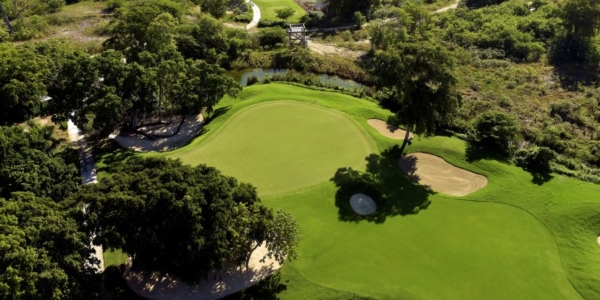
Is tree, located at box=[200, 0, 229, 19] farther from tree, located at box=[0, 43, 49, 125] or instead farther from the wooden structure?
tree, located at box=[0, 43, 49, 125]

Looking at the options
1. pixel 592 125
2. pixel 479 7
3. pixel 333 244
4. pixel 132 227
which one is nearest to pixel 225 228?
pixel 132 227

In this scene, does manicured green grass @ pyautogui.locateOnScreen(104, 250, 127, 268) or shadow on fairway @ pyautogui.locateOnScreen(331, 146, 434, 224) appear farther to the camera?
shadow on fairway @ pyautogui.locateOnScreen(331, 146, 434, 224)

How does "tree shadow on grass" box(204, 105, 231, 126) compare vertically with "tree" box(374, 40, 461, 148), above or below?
below

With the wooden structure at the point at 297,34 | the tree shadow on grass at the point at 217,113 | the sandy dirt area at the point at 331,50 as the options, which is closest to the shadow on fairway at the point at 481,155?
the tree shadow on grass at the point at 217,113

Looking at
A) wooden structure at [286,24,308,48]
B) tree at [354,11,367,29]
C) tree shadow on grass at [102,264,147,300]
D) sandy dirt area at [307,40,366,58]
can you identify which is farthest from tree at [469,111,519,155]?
tree at [354,11,367,29]

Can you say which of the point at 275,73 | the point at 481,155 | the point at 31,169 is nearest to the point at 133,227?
the point at 31,169

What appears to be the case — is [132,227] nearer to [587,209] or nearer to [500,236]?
[500,236]

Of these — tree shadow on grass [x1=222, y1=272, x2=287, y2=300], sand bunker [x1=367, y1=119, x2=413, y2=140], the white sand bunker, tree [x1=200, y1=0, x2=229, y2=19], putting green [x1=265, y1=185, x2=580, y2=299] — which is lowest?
tree shadow on grass [x1=222, y1=272, x2=287, y2=300]
